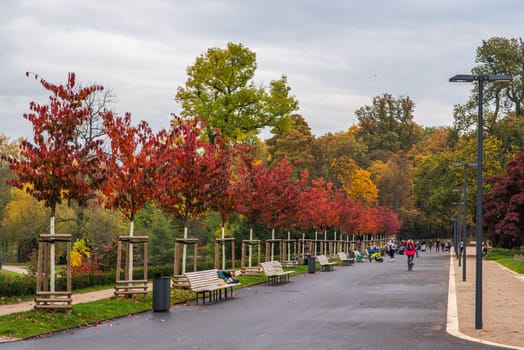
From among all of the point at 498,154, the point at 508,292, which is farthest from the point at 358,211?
the point at 508,292

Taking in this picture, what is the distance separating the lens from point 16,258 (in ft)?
268

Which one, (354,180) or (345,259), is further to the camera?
(354,180)

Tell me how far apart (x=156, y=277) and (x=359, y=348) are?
881 cm

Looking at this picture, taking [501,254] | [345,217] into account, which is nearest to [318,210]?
[345,217]

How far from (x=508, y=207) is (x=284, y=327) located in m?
56.9

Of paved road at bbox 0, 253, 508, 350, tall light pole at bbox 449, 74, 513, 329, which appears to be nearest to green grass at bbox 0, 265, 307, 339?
paved road at bbox 0, 253, 508, 350

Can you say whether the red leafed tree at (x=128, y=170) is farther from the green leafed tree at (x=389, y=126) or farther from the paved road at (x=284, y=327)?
the green leafed tree at (x=389, y=126)

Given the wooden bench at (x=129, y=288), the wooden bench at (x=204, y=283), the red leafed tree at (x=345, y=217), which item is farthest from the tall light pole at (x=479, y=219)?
the red leafed tree at (x=345, y=217)

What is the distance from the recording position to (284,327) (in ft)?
58.3

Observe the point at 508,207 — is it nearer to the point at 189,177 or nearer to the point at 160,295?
the point at 189,177

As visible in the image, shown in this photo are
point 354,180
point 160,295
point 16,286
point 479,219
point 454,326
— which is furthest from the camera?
point 354,180

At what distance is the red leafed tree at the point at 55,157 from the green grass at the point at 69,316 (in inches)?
47.7

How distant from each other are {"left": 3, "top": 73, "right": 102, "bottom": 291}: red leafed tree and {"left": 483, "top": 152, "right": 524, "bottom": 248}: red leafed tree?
53.4m

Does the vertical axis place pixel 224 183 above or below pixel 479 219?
above
